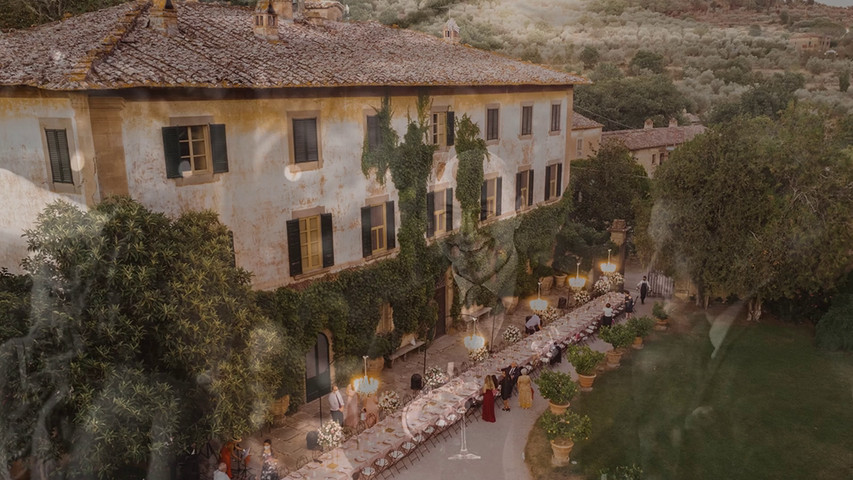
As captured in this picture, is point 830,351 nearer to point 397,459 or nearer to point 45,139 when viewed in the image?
point 397,459

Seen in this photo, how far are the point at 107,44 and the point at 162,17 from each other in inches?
98.7

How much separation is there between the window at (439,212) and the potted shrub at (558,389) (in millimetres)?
8947

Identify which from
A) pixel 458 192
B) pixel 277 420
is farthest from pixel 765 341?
pixel 277 420

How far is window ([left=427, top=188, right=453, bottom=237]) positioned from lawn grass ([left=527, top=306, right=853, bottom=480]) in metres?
8.41

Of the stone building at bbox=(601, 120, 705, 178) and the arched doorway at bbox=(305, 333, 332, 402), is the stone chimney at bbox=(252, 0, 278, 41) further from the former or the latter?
the stone building at bbox=(601, 120, 705, 178)

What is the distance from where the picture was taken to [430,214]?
25.4 meters

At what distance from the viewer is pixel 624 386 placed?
71.3 ft

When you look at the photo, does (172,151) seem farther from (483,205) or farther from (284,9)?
(483,205)

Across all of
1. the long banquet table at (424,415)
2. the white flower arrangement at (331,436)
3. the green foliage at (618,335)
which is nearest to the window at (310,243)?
the long banquet table at (424,415)

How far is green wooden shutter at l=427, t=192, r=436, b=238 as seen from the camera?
82.5 feet

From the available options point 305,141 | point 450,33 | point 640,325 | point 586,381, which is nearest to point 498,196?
point 450,33

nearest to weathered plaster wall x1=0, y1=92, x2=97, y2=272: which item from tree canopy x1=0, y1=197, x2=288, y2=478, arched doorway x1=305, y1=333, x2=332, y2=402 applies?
tree canopy x1=0, y1=197, x2=288, y2=478

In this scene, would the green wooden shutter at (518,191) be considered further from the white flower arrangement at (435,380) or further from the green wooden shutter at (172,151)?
the green wooden shutter at (172,151)

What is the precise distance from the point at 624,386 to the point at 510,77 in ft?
44.2
